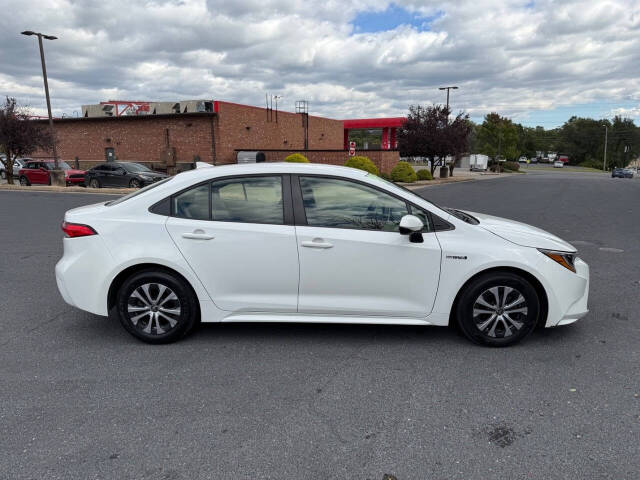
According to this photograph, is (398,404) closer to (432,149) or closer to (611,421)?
(611,421)

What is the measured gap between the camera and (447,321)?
13.2 feet

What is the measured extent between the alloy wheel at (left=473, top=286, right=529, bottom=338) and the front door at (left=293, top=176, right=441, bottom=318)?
17.1 inches

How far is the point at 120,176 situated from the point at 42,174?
6.37 meters

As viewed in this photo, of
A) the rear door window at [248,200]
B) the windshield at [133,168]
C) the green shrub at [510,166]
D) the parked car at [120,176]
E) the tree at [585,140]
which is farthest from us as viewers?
the tree at [585,140]

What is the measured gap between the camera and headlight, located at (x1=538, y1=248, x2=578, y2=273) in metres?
3.96

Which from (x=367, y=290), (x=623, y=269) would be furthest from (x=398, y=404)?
(x=623, y=269)

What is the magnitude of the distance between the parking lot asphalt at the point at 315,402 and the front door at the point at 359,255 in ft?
1.39

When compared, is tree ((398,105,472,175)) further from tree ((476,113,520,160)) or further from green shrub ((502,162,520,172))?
green shrub ((502,162,520,172))

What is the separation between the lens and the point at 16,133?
2498 cm

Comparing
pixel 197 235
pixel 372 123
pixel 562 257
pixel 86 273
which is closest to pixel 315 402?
pixel 197 235

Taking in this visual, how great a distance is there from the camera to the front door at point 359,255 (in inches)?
153

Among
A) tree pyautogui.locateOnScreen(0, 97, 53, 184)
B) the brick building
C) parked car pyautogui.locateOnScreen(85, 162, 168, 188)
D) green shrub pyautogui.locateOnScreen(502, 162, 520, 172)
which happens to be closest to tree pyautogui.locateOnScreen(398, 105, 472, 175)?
the brick building

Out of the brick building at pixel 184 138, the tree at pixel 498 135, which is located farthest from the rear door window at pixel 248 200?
the tree at pixel 498 135

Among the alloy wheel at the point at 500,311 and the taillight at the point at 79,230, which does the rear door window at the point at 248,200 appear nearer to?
the taillight at the point at 79,230
